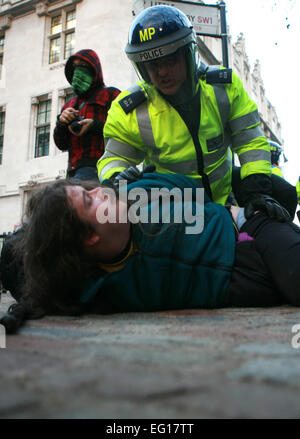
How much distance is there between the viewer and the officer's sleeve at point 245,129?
2178mm

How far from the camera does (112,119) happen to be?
2.24 m

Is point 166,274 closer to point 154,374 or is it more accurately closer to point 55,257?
point 55,257

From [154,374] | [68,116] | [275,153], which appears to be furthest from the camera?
[275,153]

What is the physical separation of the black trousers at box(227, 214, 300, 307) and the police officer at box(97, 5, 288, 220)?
407 millimetres

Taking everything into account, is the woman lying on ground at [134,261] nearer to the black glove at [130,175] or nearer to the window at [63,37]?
the black glove at [130,175]

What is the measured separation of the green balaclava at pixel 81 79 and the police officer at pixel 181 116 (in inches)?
38.7

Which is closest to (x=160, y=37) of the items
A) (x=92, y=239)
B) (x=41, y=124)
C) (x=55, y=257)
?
(x=92, y=239)

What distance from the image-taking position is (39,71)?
33.3 feet

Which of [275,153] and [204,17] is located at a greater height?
[204,17]

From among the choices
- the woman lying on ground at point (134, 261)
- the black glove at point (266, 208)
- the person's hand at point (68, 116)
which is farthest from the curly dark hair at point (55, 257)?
the person's hand at point (68, 116)

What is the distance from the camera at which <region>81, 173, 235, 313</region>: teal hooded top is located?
152 cm

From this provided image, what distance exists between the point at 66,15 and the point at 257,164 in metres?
10.3

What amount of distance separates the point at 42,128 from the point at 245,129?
8921 mm

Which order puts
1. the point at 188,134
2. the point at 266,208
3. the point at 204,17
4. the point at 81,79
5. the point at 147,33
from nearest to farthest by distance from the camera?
1. the point at 266,208
2. the point at 147,33
3. the point at 188,134
4. the point at 81,79
5. the point at 204,17
